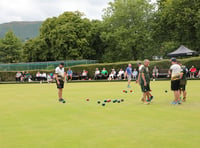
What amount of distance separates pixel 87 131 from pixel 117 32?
43.6 metres

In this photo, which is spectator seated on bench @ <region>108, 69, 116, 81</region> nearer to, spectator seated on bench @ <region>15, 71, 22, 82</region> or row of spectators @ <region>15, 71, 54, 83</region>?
row of spectators @ <region>15, 71, 54, 83</region>

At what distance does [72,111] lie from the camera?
10375mm

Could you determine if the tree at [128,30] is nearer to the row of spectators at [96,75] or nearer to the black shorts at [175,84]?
the row of spectators at [96,75]

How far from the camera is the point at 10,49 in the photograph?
72625 millimetres

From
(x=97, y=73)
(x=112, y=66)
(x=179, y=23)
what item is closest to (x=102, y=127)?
(x=97, y=73)

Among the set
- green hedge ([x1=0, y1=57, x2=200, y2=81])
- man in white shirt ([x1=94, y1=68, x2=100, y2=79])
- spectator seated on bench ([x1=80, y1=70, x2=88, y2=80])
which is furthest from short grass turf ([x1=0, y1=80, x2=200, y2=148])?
spectator seated on bench ([x1=80, y1=70, x2=88, y2=80])

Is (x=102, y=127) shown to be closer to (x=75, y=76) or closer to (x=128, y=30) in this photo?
(x=75, y=76)

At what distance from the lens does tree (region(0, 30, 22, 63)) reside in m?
72.4

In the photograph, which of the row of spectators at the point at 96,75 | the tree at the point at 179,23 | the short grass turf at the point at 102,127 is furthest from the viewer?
the tree at the point at 179,23

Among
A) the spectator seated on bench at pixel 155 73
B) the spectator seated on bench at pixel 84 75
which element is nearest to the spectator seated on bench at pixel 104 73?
the spectator seated on bench at pixel 84 75

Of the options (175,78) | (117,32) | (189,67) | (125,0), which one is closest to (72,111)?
(175,78)

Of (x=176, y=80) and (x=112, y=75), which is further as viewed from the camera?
(x=112, y=75)

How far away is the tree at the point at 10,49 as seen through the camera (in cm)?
7238

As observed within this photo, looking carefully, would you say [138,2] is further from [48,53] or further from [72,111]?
[72,111]
